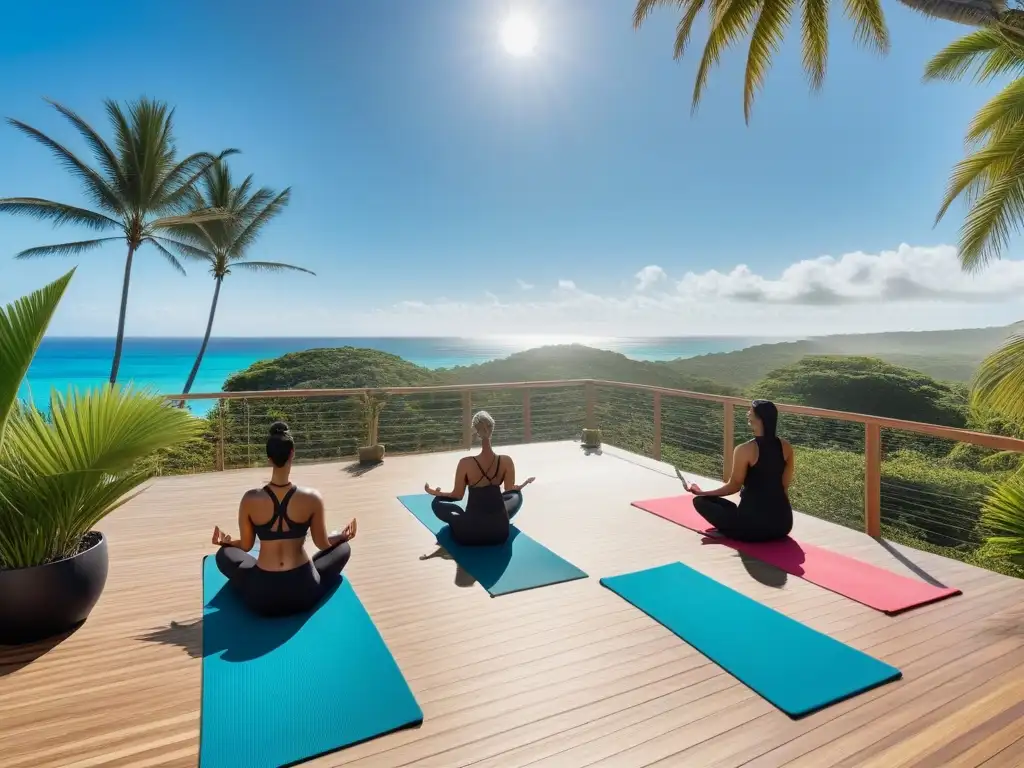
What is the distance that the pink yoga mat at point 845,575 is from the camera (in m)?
2.60

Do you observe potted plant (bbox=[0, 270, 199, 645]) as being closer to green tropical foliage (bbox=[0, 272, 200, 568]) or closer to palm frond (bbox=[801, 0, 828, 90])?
green tropical foliage (bbox=[0, 272, 200, 568])

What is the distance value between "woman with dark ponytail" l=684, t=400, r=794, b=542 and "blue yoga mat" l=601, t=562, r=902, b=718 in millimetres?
719

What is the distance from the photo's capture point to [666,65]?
27.6 feet

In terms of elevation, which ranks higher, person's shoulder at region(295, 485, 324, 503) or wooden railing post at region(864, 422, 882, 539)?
person's shoulder at region(295, 485, 324, 503)

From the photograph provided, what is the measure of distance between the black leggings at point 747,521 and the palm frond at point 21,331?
386cm

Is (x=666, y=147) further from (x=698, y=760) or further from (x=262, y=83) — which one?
(x=698, y=760)

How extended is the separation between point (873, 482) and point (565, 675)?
3.01 m

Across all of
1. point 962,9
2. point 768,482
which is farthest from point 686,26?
point 768,482

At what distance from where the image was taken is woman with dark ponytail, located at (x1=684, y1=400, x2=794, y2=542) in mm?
3395

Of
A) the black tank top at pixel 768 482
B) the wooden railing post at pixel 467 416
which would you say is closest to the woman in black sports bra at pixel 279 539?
the black tank top at pixel 768 482

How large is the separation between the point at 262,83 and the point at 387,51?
2706mm

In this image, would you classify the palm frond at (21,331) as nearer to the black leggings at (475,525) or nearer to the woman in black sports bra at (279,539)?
the woman in black sports bra at (279,539)

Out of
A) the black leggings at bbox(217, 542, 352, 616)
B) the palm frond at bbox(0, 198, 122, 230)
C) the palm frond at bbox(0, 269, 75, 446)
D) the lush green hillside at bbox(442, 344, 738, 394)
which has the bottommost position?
the lush green hillside at bbox(442, 344, 738, 394)

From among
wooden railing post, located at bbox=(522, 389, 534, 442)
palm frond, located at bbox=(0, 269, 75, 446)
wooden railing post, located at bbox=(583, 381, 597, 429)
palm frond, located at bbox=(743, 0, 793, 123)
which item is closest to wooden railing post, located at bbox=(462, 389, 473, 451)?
wooden railing post, located at bbox=(522, 389, 534, 442)
